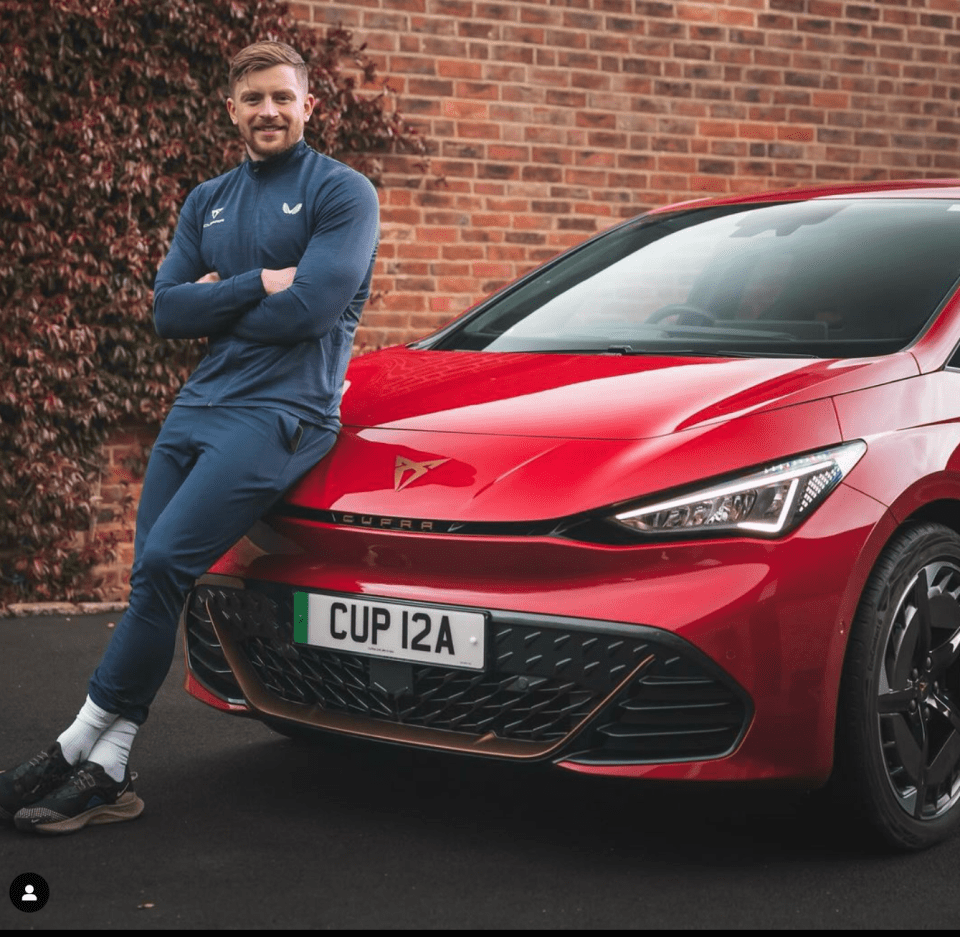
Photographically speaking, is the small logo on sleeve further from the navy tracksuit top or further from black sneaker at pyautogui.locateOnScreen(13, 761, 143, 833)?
black sneaker at pyautogui.locateOnScreen(13, 761, 143, 833)

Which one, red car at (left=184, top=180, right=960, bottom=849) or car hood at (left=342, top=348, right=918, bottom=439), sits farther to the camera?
car hood at (left=342, top=348, right=918, bottom=439)

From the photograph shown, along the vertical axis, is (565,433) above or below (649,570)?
above

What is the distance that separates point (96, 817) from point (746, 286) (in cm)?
213

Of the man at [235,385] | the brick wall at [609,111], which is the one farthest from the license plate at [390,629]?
the brick wall at [609,111]

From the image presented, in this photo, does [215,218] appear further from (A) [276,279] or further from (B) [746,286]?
(B) [746,286]

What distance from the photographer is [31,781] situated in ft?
12.0

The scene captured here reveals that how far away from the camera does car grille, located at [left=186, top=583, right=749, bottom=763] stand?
124 inches

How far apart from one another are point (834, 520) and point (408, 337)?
496 centimetres

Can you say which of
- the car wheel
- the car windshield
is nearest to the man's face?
the car windshield

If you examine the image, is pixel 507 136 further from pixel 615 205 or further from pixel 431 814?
pixel 431 814

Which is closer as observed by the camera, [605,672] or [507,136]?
[605,672]

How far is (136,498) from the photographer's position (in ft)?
24.0

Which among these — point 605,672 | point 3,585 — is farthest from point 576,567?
point 3,585

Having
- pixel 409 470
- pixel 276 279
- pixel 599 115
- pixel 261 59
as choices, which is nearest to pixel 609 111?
pixel 599 115
